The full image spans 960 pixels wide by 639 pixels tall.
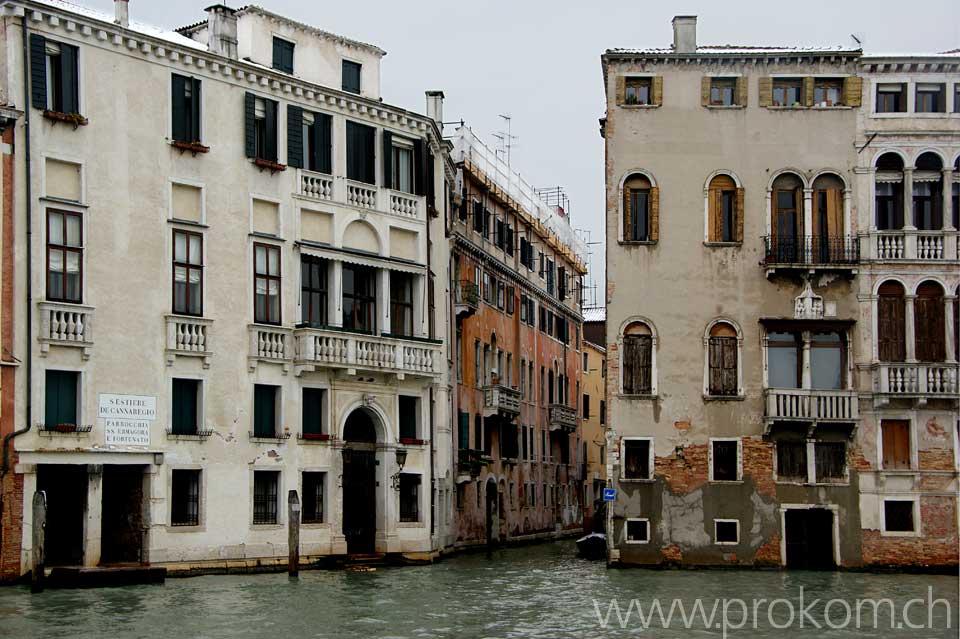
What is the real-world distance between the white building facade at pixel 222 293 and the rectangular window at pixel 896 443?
11.2 meters

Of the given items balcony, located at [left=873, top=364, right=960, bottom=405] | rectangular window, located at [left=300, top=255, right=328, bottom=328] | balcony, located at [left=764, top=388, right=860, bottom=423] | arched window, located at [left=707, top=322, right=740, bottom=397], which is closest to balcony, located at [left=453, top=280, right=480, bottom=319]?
rectangular window, located at [left=300, top=255, right=328, bottom=328]

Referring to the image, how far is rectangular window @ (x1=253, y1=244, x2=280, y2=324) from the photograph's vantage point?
3356cm

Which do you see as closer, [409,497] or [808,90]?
[808,90]

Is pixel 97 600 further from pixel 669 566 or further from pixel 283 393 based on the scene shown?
pixel 669 566

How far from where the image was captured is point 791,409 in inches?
1315

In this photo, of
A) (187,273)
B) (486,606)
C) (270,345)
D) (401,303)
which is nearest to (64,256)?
(187,273)

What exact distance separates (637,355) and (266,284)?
8.85 metres

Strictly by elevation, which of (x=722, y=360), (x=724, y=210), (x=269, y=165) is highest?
(x=269, y=165)

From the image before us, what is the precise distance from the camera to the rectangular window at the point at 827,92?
34.4 meters

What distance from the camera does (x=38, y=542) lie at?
26453mm

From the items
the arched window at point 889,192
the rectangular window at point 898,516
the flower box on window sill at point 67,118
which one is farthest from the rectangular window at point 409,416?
the arched window at point 889,192

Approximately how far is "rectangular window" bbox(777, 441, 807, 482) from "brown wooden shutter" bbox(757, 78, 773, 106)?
26.3 feet

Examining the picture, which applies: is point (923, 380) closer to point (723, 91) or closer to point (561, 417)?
point (723, 91)

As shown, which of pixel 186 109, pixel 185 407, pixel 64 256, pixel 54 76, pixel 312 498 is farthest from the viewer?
pixel 312 498
